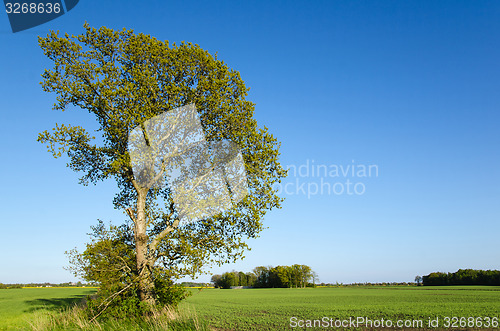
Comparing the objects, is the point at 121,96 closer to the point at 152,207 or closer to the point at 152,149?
the point at 152,149

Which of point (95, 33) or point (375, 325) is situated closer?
point (95, 33)

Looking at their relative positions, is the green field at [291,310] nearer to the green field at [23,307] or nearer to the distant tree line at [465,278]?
the green field at [23,307]

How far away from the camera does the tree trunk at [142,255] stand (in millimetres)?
15547

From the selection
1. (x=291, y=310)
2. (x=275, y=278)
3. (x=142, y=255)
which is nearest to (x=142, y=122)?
(x=142, y=255)

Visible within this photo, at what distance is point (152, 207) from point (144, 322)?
558 cm

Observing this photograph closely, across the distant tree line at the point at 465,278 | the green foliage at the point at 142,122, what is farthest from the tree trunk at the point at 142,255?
the distant tree line at the point at 465,278

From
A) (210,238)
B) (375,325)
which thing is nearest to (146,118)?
(210,238)

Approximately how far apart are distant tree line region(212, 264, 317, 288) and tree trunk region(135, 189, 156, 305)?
148 m

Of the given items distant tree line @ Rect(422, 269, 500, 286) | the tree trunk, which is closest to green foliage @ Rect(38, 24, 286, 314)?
the tree trunk

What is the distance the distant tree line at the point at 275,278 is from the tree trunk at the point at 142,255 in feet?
487

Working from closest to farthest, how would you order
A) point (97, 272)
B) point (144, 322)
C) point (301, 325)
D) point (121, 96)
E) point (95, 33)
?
point (144, 322)
point (97, 272)
point (121, 96)
point (95, 33)
point (301, 325)

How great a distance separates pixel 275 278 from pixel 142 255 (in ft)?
499

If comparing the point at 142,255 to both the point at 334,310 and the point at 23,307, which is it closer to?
the point at 334,310

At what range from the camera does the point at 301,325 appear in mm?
24500
